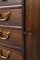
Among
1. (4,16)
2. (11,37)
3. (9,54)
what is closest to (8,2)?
(4,16)

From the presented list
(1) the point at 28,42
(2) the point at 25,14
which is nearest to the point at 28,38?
(1) the point at 28,42

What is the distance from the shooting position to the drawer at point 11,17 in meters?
0.79

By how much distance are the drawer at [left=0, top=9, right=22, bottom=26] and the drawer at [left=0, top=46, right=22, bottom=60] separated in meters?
0.16

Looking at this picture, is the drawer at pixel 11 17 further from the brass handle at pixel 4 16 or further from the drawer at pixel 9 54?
the drawer at pixel 9 54

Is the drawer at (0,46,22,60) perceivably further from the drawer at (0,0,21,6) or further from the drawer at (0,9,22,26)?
the drawer at (0,0,21,6)

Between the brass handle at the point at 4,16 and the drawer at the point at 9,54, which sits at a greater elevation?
the brass handle at the point at 4,16

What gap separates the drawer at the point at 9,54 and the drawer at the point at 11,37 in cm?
4

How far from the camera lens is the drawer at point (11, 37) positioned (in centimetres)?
80

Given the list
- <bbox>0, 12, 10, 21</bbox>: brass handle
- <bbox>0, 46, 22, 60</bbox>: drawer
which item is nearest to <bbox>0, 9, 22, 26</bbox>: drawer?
<bbox>0, 12, 10, 21</bbox>: brass handle

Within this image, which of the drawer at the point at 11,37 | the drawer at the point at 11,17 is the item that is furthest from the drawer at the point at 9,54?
the drawer at the point at 11,17

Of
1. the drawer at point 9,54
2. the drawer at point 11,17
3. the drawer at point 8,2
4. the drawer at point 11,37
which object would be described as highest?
the drawer at point 8,2

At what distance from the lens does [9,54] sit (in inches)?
34.3

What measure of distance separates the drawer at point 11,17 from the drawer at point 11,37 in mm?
44

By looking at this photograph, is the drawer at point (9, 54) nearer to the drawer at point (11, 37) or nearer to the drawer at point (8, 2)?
the drawer at point (11, 37)
